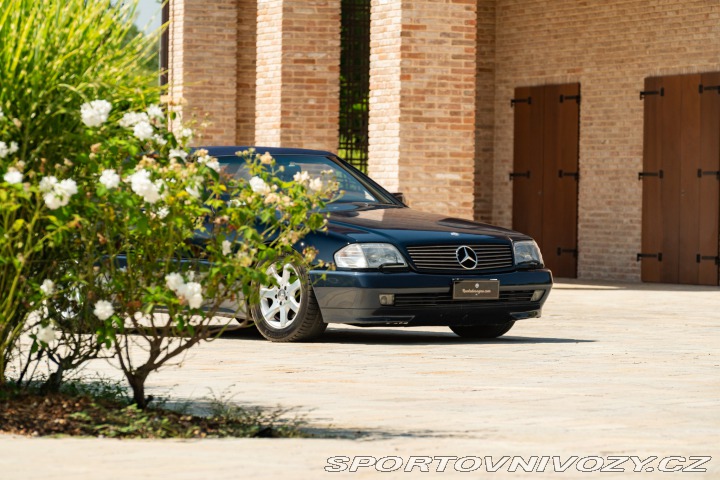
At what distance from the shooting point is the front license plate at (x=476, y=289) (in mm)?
12438

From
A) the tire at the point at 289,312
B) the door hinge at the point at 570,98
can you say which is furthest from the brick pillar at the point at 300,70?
the tire at the point at 289,312

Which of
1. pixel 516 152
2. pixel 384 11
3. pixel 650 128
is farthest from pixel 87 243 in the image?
pixel 516 152

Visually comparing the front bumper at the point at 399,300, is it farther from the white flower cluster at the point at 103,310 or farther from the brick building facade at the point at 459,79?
the brick building facade at the point at 459,79

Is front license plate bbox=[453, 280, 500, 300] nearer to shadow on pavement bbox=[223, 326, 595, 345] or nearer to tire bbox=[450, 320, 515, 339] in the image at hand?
shadow on pavement bbox=[223, 326, 595, 345]

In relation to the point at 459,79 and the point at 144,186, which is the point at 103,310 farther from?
the point at 459,79

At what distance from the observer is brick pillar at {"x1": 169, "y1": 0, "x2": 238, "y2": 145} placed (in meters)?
25.0

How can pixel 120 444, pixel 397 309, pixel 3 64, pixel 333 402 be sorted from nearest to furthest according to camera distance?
pixel 120 444 < pixel 3 64 < pixel 333 402 < pixel 397 309

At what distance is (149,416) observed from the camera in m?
7.62

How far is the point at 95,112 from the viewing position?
24.1 ft

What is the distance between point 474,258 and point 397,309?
753 mm

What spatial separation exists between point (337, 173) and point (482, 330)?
175 cm

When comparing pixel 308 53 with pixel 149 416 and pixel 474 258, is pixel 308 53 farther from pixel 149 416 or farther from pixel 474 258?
pixel 149 416

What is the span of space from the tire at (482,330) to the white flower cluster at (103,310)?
20.3ft

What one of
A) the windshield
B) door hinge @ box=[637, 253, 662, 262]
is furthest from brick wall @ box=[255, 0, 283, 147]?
the windshield
